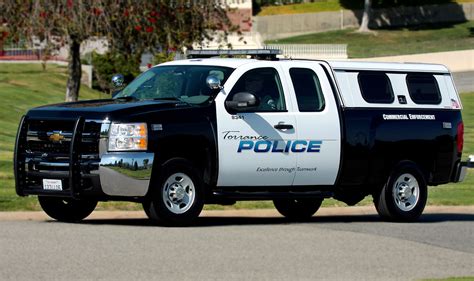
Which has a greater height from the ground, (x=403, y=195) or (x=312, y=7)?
(x=403, y=195)

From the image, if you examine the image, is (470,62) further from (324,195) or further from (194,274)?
(194,274)

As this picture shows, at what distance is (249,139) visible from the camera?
53.1 ft

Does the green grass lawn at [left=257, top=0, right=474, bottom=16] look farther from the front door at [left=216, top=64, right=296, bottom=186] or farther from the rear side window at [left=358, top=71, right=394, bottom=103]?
the front door at [left=216, top=64, right=296, bottom=186]

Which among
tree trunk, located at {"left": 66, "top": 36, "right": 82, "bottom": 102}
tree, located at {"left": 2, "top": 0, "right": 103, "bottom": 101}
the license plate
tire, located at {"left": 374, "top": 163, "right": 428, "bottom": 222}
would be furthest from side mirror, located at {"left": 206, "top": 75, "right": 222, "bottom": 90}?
tree trunk, located at {"left": 66, "top": 36, "right": 82, "bottom": 102}

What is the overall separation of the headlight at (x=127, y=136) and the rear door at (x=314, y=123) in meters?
2.33

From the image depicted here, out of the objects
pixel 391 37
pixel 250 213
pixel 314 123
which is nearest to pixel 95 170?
pixel 314 123

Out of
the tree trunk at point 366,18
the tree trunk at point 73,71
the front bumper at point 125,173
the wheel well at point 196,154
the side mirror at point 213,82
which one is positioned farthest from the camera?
the tree trunk at point 366,18

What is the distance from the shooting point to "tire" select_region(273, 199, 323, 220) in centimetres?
1834

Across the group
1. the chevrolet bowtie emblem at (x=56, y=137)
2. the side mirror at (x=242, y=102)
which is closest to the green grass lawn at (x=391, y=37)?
the side mirror at (x=242, y=102)

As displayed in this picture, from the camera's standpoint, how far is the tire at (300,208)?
60.2 feet

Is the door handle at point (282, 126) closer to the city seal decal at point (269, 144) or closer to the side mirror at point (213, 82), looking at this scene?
the city seal decal at point (269, 144)

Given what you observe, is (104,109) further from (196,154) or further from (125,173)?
(196,154)

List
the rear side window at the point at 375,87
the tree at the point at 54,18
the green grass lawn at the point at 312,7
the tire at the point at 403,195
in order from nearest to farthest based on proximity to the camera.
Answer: the rear side window at the point at 375,87 → the tire at the point at 403,195 → the tree at the point at 54,18 → the green grass lawn at the point at 312,7

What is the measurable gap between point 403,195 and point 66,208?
4.58 meters
